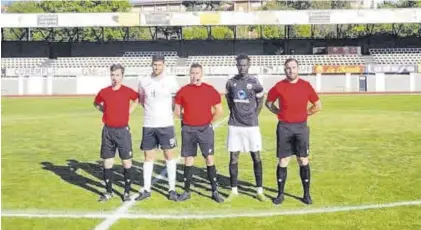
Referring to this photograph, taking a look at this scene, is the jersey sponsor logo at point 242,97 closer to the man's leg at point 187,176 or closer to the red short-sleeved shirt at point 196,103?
the red short-sleeved shirt at point 196,103

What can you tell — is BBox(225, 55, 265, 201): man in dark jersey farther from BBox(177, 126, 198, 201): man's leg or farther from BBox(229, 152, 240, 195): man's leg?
BBox(177, 126, 198, 201): man's leg

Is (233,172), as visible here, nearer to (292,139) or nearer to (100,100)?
(292,139)

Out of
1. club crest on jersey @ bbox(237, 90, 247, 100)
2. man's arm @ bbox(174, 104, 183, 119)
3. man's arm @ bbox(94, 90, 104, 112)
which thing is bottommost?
man's arm @ bbox(174, 104, 183, 119)

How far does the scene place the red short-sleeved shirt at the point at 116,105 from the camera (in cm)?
791

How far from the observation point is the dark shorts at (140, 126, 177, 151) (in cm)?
784

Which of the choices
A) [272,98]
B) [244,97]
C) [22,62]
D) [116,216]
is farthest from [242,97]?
[22,62]

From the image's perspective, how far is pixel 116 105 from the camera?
793 cm

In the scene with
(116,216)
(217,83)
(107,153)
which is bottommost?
(116,216)

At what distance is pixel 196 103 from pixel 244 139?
795 mm

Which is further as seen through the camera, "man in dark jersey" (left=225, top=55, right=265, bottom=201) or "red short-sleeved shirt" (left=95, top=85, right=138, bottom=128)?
"red short-sleeved shirt" (left=95, top=85, right=138, bottom=128)

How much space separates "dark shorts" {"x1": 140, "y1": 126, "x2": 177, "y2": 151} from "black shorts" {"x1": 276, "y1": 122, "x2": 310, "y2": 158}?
1.42 m

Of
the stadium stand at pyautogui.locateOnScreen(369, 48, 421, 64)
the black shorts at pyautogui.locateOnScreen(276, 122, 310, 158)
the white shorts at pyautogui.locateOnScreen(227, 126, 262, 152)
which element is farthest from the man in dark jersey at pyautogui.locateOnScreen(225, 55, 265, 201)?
the stadium stand at pyautogui.locateOnScreen(369, 48, 421, 64)

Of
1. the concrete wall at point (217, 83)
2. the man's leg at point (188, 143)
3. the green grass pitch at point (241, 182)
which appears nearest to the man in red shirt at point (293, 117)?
the green grass pitch at point (241, 182)

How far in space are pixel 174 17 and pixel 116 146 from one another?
4068cm
